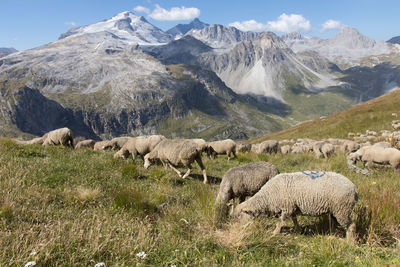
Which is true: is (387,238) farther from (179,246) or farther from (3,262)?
(3,262)

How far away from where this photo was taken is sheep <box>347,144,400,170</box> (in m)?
15.7

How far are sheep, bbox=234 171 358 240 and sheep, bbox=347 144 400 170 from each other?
10.8 metres

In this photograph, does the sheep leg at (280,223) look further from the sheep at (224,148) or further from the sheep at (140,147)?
the sheep at (224,148)

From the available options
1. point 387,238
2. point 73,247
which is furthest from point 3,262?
point 387,238

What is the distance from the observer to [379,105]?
175 feet

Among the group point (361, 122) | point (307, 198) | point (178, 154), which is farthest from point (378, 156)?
point (361, 122)

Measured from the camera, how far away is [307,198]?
22.7 feet

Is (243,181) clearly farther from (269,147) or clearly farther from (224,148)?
(269,147)

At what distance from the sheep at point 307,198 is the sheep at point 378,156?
10.8m

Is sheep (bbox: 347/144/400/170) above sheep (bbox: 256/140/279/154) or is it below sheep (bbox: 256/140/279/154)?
above

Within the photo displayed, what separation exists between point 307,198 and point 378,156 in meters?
13.0

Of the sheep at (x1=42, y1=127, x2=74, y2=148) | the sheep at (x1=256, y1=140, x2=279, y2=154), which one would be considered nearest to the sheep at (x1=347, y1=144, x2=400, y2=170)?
the sheep at (x1=256, y1=140, x2=279, y2=154)

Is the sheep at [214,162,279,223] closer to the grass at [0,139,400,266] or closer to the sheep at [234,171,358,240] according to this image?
the grass at [0,139,400,266]

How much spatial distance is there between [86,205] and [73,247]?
291 cm
